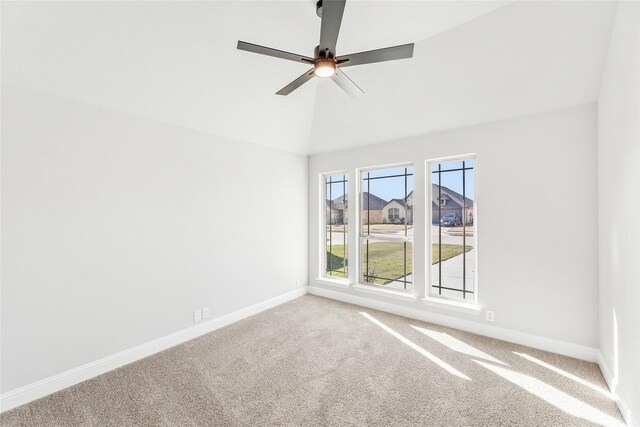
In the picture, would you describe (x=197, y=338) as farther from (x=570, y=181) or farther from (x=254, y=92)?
(x=570, y=181)

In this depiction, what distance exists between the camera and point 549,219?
2.68m

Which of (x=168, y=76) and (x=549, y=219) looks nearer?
(x=168, y=76)

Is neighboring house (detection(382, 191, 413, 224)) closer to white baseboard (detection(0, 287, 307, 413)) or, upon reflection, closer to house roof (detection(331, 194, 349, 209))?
house roof (detection(331, 194, 349, 209))

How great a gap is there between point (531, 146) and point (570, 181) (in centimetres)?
48

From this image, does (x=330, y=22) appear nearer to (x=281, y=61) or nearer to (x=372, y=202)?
(x=281, y=61)

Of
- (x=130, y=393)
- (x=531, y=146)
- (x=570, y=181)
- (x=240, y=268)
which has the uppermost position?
(x=531, y=146)

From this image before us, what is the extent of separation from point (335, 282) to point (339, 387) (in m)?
2.16

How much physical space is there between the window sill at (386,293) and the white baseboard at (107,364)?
157 cm

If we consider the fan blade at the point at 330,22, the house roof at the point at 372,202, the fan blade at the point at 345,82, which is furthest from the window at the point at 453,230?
the fan blade at the point at 330,22

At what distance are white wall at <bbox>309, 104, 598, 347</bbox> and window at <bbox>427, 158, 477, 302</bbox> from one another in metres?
0.20

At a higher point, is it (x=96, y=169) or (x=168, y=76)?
(x=168, y=76)

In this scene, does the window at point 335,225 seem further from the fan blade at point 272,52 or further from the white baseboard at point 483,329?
the fan blade at point 272,52

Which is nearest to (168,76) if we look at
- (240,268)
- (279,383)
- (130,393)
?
(240,268)

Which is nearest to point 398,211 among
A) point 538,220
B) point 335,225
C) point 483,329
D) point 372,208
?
point 372,208
